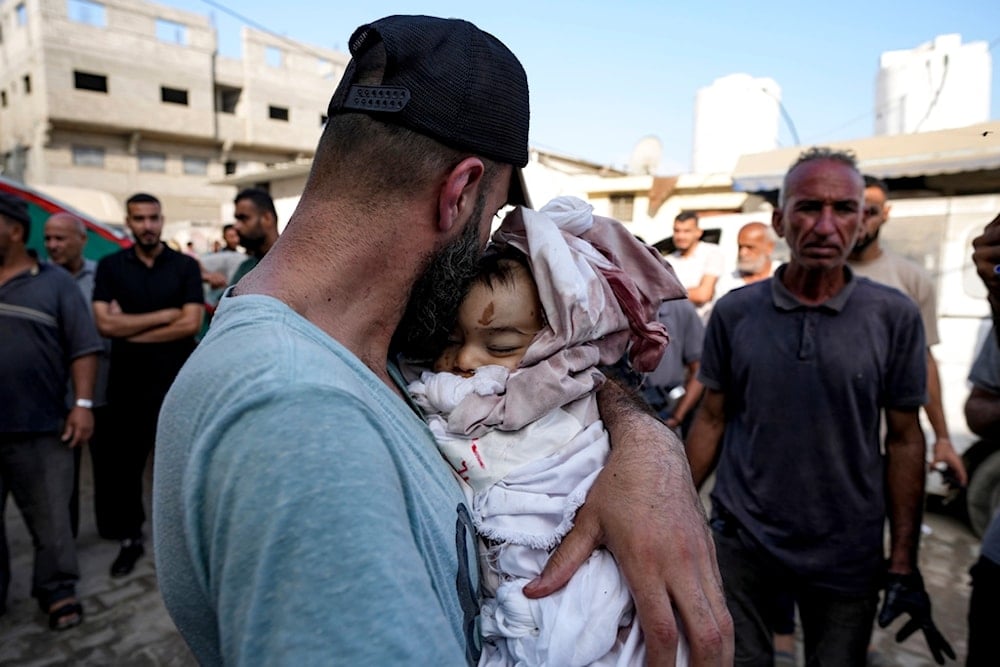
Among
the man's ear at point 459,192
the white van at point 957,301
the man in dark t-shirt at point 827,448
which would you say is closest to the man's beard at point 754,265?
the white van at point 957,301

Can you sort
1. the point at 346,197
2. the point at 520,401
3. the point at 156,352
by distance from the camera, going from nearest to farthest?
the point at 346,197
the point at 520,401
the point at 156,352

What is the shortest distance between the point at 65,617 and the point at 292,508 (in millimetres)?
4253

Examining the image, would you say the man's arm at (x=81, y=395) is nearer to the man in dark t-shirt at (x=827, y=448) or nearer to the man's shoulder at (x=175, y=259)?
the man's shoulder at (x=175, y=259)

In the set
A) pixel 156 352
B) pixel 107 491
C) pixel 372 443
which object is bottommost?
pixel 107 491

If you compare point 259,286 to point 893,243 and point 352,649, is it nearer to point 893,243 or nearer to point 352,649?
point 352,649

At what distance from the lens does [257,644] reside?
0.63m

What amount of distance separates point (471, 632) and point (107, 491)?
4736 mm

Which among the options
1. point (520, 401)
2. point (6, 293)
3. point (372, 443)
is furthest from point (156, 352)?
point (372, 443)

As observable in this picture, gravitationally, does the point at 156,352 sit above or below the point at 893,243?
below

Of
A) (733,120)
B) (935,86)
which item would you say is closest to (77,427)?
(935,86)

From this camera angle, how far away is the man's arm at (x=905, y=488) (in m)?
2.46

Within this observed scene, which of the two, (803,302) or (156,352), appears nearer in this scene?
(803,302)

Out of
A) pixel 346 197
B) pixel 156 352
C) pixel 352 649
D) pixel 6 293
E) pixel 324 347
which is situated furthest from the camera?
pixel 156 352

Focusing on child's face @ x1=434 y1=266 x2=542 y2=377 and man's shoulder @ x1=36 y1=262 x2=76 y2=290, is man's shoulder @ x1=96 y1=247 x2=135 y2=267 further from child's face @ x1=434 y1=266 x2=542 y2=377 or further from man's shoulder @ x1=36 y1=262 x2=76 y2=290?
child's face @ x1=434 y1=266 x2=542 y2=377
